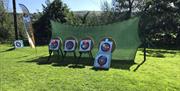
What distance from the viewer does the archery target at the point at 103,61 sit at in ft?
39.0

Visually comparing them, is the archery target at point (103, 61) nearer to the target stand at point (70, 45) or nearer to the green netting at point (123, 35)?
the green netting at point (123, 35)

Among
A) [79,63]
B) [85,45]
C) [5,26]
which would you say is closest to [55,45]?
[85,45]

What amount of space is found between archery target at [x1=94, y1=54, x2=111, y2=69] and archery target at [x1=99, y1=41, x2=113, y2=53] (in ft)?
1.06

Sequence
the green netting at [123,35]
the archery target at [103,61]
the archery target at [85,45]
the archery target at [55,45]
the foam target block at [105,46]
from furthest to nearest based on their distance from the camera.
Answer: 1. the archery target at [55,45]
2. the archery target at [85,45]
3. the green netting at [123,35]
4. the foam target block at [105,46]
5. the archery target at [103,61]

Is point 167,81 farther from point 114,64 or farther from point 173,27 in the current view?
point 173,27

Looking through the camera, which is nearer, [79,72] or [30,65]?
[79,72]

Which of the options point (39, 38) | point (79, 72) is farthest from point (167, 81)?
point (39, 38)

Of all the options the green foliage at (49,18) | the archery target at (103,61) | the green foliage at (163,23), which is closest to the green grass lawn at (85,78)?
the archery target at (103,61)

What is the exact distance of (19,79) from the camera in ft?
32.4

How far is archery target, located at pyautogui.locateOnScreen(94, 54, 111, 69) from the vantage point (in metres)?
11.9

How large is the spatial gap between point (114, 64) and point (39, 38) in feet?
56.6

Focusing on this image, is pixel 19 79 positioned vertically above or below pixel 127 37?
below

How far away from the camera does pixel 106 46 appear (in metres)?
12.8

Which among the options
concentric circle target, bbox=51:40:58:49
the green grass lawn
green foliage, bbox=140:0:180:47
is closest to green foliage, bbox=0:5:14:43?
green foliage, bbox=140:0:180:47
